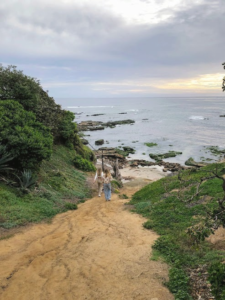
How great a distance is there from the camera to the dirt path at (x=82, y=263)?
16.3 ft

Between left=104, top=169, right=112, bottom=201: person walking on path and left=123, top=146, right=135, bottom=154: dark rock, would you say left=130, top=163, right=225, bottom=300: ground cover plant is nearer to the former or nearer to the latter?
left=104, top=169, right=112, bottom=201: person walking on path

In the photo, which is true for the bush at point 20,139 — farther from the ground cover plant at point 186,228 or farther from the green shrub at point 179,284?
the green shrub at point 179,284

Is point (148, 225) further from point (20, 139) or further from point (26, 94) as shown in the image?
point (26, 94)

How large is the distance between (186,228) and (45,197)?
21.0 ft

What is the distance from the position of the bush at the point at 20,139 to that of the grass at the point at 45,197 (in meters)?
1.34

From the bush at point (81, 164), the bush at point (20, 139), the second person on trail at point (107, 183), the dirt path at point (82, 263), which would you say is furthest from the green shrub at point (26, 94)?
the dirt path at point (82, 263)

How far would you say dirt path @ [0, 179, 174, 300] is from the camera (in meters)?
4.98

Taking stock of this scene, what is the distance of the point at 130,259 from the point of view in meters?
6.15

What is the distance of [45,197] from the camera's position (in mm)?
10992

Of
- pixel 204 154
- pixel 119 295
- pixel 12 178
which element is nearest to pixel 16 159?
pixel 12 178

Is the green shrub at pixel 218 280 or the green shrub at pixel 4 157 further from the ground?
the green shrub at pixel 4 157

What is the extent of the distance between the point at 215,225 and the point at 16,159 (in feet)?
32.9

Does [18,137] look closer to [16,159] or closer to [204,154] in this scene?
[16,159]

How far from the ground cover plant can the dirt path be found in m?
0.33
